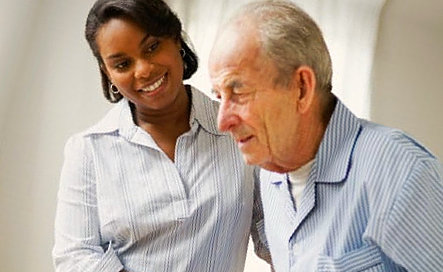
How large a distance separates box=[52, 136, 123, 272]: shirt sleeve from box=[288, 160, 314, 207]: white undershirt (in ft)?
1.41

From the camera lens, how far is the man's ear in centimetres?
96

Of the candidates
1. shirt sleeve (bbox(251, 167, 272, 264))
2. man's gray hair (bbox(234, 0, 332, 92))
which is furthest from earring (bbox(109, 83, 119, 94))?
man's gray hair (bbox(234, 0, 332, 92))

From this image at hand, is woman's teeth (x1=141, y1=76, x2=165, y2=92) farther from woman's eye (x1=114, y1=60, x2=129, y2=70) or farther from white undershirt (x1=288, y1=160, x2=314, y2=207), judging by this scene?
white undershirt (x1=288, y1=160, x2=314, y2=207)

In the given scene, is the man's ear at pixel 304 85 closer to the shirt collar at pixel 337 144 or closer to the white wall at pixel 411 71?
the shirt collar at pixel 337 144

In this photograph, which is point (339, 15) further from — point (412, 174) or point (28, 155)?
point (412, 174)

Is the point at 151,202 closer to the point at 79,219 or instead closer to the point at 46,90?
the point at 79,219

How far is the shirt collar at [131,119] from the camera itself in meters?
1.33

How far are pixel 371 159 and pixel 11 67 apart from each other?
61.8 inches

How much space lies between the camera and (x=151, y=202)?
4.15ft

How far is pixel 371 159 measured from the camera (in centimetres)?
92

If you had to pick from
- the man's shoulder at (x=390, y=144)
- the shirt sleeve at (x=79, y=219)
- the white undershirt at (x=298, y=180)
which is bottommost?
the shirt sleeve at (x=79, y=219)

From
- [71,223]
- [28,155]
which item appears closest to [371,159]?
[71,223]

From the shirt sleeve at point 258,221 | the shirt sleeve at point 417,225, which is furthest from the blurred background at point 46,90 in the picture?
the shirt sleeve at point 417,225

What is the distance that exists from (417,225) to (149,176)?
2.08 feet
